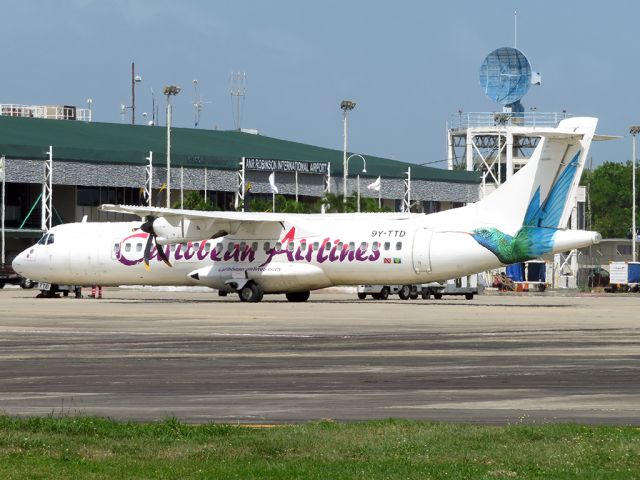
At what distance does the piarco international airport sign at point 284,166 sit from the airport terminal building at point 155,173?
0.08 meters

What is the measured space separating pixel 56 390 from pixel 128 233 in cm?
4103

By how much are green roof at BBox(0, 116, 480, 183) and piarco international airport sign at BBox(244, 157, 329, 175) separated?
1092 millimetres

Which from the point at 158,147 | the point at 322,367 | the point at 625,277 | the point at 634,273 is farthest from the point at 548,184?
the point at 158,147

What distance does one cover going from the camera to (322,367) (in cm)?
2431

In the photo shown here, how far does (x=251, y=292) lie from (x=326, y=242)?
4.36 metres

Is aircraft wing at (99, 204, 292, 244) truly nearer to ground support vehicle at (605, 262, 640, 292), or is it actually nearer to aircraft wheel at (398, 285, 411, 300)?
aircraft wheel at (398, 285, 411, 300)

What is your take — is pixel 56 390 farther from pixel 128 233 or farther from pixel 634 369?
pixel 128 233

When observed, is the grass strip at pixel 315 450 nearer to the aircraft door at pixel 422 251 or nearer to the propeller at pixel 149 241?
the aircraft door at pixel 422 251

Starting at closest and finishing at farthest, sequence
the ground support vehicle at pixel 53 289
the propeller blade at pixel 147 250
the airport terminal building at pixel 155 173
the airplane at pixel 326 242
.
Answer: the airplane at pixel 326 242, the propeller blade at pixel 147 250, the ground support vehicle at pixel 53 289, the airport terminal building at pixel 155 173

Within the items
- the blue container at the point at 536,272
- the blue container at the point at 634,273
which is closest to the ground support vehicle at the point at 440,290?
the blue container at the point at 536,272

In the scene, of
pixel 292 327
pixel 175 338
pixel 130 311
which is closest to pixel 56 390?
pixel 175 338

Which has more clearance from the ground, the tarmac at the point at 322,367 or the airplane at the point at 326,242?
the airplane at the point at 326,242

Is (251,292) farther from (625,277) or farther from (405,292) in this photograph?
(625,277)

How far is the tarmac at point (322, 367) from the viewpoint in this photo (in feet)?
57.6
